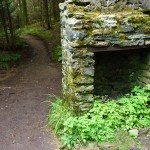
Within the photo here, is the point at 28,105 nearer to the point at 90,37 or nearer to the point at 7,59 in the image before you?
the point at 90,37

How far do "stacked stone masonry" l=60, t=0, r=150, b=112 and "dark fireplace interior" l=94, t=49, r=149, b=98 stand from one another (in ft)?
2.23

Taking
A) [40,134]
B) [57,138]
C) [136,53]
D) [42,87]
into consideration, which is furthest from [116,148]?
[42,87]

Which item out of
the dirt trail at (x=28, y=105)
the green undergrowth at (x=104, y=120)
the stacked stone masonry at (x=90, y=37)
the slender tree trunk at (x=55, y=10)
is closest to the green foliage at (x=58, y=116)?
the green undergrowth at (x=104, y=120)

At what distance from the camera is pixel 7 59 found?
12.8 metres

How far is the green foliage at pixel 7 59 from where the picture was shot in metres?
12.4

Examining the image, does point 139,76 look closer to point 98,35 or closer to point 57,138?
point 98,35

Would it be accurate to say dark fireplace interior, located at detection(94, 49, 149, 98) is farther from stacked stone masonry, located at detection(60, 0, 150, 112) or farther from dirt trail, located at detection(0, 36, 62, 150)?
dirt trail, located at detection(0, 36, 62, 150)

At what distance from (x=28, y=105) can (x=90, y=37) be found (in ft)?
11.1

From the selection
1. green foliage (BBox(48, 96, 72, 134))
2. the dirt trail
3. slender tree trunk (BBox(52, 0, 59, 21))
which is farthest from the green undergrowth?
slender tree trunk (BBox(52, 0, 59, 21))

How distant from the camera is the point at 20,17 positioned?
922 inches

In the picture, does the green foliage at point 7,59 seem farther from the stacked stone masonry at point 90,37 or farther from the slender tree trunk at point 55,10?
the slender tree trunk at point 55,10

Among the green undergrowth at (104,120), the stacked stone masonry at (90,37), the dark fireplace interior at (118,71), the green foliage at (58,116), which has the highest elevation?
the stacked stone masonry at (90,37)

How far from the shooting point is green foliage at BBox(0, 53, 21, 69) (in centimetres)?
Result: 1237

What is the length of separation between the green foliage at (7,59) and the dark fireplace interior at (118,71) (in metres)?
6.76
